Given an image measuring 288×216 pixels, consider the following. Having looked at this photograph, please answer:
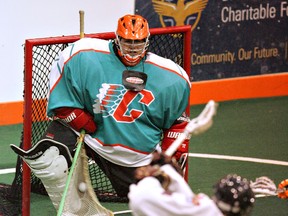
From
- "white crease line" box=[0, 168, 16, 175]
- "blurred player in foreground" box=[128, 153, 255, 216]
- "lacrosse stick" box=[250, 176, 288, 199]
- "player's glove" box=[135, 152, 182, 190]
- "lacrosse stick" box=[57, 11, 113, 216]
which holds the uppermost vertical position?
"player's glove" box=[135, 152, 182, 190]

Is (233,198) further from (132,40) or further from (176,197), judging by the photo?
(132,40)

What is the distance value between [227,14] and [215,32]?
22cm

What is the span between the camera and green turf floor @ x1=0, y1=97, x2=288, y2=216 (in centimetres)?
850

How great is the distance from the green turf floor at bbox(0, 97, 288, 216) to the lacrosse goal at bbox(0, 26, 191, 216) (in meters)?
0.17

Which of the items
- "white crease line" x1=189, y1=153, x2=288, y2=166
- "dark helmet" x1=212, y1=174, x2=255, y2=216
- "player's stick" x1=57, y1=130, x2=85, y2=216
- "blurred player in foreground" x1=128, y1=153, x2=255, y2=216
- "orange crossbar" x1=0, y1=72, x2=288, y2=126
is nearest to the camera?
"blurred player in foreground" x1=128, y1=153, x2=255, y2=216

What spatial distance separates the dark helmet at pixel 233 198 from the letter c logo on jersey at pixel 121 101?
6.48ft

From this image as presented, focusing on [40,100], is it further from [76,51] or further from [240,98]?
[240,98]

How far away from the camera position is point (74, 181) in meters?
7.56

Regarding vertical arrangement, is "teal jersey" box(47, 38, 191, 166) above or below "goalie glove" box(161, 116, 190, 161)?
above

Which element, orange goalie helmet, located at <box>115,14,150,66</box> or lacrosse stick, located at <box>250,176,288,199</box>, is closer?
lacrosse stick, located at <box>250,176,288,199</box>

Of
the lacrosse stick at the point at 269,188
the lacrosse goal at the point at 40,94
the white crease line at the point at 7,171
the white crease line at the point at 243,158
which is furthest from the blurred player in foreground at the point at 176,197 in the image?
the white crease line at the point at 243,158

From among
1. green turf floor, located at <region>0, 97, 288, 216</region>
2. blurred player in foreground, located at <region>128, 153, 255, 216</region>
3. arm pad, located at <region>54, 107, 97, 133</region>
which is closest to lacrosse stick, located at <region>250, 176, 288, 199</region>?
blurred player in foreground, located at <region>128, 153, 255, 216</region>

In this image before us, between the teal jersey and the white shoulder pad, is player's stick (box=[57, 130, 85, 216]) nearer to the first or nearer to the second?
the teal jersey

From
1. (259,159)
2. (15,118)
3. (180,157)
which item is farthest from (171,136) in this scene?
(15,118)
